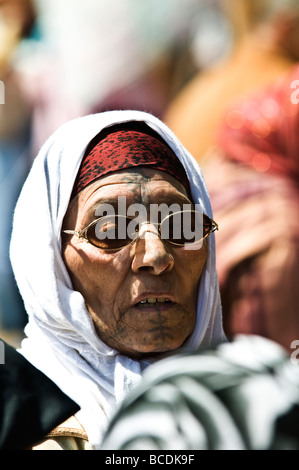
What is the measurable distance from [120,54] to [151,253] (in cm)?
369

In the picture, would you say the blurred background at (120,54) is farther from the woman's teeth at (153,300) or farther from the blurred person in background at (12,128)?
the woman's teeth at (153,300)

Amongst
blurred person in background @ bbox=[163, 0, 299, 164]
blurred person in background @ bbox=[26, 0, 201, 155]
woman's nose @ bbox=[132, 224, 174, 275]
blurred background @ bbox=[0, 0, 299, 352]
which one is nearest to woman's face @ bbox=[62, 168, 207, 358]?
woman's nose @ bbox=[132, 224, 174, 275]

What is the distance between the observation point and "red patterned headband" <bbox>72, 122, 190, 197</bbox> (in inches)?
81.0

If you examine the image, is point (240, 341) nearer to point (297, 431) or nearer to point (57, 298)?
point (297, 431)

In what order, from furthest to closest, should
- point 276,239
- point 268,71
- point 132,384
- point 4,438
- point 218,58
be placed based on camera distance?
1. point 218,58
2. point 268,71
3. point 276,239
4. point 132,384
5. point 4,438

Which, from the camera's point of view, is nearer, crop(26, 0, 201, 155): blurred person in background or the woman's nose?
the woman's nose

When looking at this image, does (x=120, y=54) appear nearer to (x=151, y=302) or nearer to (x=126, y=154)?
(x=126, y=154)

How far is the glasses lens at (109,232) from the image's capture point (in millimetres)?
1976

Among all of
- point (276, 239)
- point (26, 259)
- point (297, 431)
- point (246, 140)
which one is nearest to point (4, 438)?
point (26, 259)

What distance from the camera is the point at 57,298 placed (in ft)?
6.43

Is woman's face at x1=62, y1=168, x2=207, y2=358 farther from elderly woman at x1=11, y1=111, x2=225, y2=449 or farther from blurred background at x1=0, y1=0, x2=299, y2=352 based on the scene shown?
blurred background at x1=0, y1=0, x2=299, y2=352

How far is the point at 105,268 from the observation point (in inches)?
78.2

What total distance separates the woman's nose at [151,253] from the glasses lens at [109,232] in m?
0.04

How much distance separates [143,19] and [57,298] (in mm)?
3897
